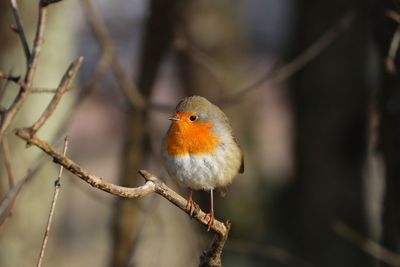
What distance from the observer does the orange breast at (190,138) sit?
11.1 ft

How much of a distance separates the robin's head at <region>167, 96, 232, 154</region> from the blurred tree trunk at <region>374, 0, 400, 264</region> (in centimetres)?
97

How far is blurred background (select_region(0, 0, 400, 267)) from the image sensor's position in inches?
157

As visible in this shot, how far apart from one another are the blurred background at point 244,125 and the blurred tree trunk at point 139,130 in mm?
10

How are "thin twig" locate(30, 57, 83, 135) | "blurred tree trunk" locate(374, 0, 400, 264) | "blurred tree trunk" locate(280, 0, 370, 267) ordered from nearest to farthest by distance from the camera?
"thin twig" locate(30, 57, 83, 135) → "blurred tree trunk" locate(374, 0, 400, 264) → "blurred tree trunk" locate(280, 0, 370, 267)

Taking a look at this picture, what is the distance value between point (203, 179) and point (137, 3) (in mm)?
4580

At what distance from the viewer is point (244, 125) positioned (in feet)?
23.6

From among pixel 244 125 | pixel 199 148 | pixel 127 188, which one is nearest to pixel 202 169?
pixel 199 148

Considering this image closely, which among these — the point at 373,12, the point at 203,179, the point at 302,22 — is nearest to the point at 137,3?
the point at 302,22

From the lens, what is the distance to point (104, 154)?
1459 centimetres

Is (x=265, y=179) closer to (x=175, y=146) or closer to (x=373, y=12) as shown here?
(x=373, y=12)

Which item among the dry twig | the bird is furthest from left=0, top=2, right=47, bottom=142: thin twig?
the bird

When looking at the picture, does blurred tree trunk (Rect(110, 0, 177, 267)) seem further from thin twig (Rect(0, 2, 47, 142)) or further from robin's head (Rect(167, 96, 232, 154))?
thin twig (Rect(0, 2, 47, 142))

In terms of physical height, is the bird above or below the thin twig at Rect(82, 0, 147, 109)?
below

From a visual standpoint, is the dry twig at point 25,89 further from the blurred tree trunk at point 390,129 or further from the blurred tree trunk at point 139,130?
the blurred tree trunk at point 139,130
